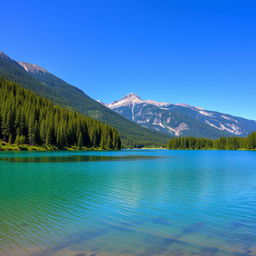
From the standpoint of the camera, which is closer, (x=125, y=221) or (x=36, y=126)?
(x=125, y=221)

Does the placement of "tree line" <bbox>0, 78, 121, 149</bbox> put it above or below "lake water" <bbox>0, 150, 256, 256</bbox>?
above

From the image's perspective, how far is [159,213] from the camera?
2117 centimetres

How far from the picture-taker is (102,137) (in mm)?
199125

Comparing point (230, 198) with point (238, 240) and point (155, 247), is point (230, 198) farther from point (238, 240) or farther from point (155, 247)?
point (155, 247)

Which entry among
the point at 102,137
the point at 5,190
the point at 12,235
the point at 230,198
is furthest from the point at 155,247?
the point at 102,137

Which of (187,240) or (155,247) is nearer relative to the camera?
(155,247)

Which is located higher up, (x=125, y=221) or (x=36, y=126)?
(x=36, y=126)

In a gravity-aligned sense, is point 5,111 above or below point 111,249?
above

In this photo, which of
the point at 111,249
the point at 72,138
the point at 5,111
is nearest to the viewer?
the point at 111,249

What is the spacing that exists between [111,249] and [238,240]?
7690 millimetres

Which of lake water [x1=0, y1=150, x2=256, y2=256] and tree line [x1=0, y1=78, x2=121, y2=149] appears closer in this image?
lake water [x1=0, y1=150, x2=256, y2=256]

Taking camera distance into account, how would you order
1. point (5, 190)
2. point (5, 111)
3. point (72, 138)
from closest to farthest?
point (5, 190), point (5, 111), point (72, 138)

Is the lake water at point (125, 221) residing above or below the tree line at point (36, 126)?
below

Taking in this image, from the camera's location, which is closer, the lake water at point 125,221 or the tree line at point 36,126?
the lake water at point 125,221
